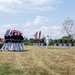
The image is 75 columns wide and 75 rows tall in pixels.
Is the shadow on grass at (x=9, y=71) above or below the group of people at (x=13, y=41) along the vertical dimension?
below

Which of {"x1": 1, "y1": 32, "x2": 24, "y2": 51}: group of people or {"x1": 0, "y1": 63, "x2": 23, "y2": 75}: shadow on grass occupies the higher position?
{"x1": 1, "y1": 32, "x2": 24, "y2": 51}: group of people

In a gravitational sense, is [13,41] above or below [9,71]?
above

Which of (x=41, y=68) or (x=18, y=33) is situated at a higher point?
(x=18, y=33)

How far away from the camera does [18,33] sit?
2942cm

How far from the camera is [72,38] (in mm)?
77812

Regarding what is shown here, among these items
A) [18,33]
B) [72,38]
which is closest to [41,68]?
[18,33]

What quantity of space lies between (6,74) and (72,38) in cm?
6485

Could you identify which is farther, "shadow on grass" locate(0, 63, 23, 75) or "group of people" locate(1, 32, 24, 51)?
"group of people" locate(1, 32, 24, 51)

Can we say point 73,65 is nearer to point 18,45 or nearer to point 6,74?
point 6,74

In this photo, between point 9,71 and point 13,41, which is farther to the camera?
point 13,41

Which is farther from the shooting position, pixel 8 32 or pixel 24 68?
pixel 8 32

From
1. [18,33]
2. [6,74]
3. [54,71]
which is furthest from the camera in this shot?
[18,33]

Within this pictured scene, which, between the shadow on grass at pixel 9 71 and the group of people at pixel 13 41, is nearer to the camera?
the shadow on grass at pixel 9 71

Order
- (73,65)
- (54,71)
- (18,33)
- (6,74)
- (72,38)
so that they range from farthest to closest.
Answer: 1. (72,38)
2. (18,33)
3. (73,65)
4. (54,71)
5. (6,74)
